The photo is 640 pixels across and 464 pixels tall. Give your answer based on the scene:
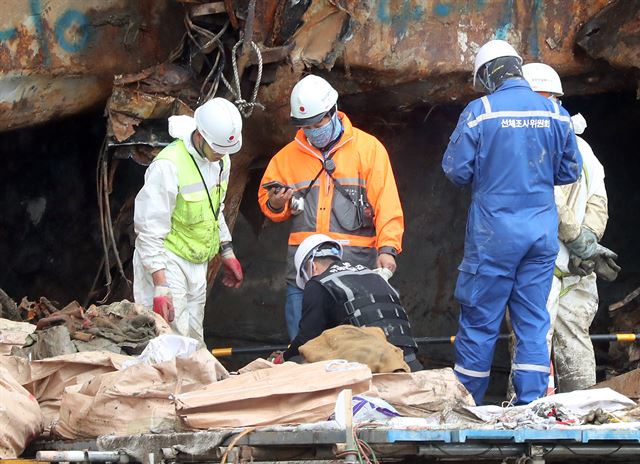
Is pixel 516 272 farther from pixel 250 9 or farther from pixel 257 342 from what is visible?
pixel 257 342

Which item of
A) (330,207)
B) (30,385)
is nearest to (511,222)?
(330,207)

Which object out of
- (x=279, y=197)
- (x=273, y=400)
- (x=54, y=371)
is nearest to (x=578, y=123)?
(x=279, y=197)

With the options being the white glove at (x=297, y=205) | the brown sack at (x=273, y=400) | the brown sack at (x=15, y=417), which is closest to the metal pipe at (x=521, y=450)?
the brown sack at (x=273, y=400)

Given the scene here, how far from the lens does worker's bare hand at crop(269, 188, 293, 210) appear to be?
8.20 m

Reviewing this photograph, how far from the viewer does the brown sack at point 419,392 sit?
5.66 m

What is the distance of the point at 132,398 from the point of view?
577 centimetres

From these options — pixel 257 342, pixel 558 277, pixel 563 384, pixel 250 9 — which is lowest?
pixel 257 342

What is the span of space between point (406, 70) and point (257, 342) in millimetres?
3212

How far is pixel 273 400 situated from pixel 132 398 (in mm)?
843

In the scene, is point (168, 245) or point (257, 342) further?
point (257, 342)

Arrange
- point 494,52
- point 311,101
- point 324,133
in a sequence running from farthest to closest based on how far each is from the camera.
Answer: point 324,133
point 311,101
point 494,52

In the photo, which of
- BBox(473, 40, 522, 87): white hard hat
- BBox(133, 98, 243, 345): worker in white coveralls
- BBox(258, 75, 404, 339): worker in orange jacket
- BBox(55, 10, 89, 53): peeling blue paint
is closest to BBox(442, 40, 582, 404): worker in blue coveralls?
BBox(473, 40, 522, 87): white hard hat

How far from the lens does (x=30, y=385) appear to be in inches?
249

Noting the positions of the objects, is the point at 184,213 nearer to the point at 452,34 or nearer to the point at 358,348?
the point at 358,348
